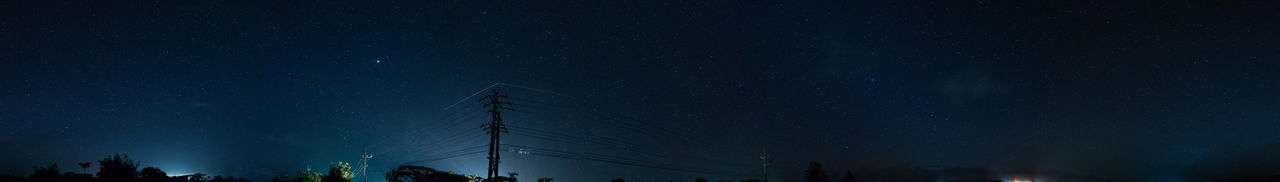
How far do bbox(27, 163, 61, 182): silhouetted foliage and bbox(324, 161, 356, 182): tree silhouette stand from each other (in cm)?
1911

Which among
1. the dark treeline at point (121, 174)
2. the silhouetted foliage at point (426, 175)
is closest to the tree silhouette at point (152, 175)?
the dark treeline at point (121, 174)

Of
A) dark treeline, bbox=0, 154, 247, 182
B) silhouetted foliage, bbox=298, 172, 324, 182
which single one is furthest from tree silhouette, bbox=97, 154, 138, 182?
silhouetted foliage, bbox=298, 172, 324, 182

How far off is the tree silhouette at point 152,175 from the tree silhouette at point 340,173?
1663cm

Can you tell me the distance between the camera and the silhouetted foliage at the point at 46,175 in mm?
25250

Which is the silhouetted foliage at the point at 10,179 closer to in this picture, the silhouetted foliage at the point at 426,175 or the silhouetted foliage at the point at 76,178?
the silhouetted foliage at the point at 76,178

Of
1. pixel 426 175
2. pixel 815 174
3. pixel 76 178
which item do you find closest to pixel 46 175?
pixel 76 178

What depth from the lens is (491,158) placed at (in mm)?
23234

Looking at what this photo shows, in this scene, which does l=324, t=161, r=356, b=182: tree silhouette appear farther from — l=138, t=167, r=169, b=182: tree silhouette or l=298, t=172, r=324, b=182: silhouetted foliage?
l=138, t=167, r=169, b=182: tree silhouette

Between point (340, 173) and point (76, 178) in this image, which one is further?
point (340, 173)

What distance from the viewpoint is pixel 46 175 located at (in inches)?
1064

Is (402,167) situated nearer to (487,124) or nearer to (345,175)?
(487,124)

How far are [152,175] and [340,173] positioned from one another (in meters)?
20.6

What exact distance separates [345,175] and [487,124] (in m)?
34.4

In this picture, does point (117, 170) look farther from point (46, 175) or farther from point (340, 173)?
point (340, 173)
